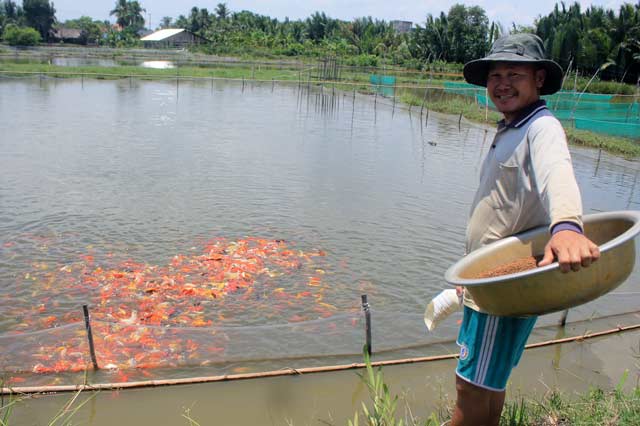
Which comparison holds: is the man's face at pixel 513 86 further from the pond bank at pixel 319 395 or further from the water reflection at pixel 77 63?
the water reflection at pixel 77 63

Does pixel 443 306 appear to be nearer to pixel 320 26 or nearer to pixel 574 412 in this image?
pixel 574 412

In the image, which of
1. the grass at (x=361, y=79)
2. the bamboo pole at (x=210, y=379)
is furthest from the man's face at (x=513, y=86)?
the grass at (x=361, y=79)

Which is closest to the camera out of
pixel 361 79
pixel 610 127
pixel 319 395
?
pixel 319 395

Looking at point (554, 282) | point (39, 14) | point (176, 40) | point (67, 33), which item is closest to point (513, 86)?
point (554, 282)

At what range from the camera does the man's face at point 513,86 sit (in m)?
2.21

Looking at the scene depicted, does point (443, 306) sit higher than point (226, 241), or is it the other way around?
point (443, 306)

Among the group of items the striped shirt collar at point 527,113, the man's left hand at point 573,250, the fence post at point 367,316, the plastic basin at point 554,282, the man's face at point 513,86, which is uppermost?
the man's face at point 513,86

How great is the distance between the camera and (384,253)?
7172 millimetres

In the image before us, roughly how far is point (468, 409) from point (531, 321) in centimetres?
43

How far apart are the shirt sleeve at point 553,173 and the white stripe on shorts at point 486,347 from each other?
530 mm

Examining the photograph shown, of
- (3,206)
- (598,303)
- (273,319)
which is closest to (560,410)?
(273,319)

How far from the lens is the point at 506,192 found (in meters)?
2.20

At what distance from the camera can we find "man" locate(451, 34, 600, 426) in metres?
2.11

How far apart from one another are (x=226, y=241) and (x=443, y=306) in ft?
16.3
